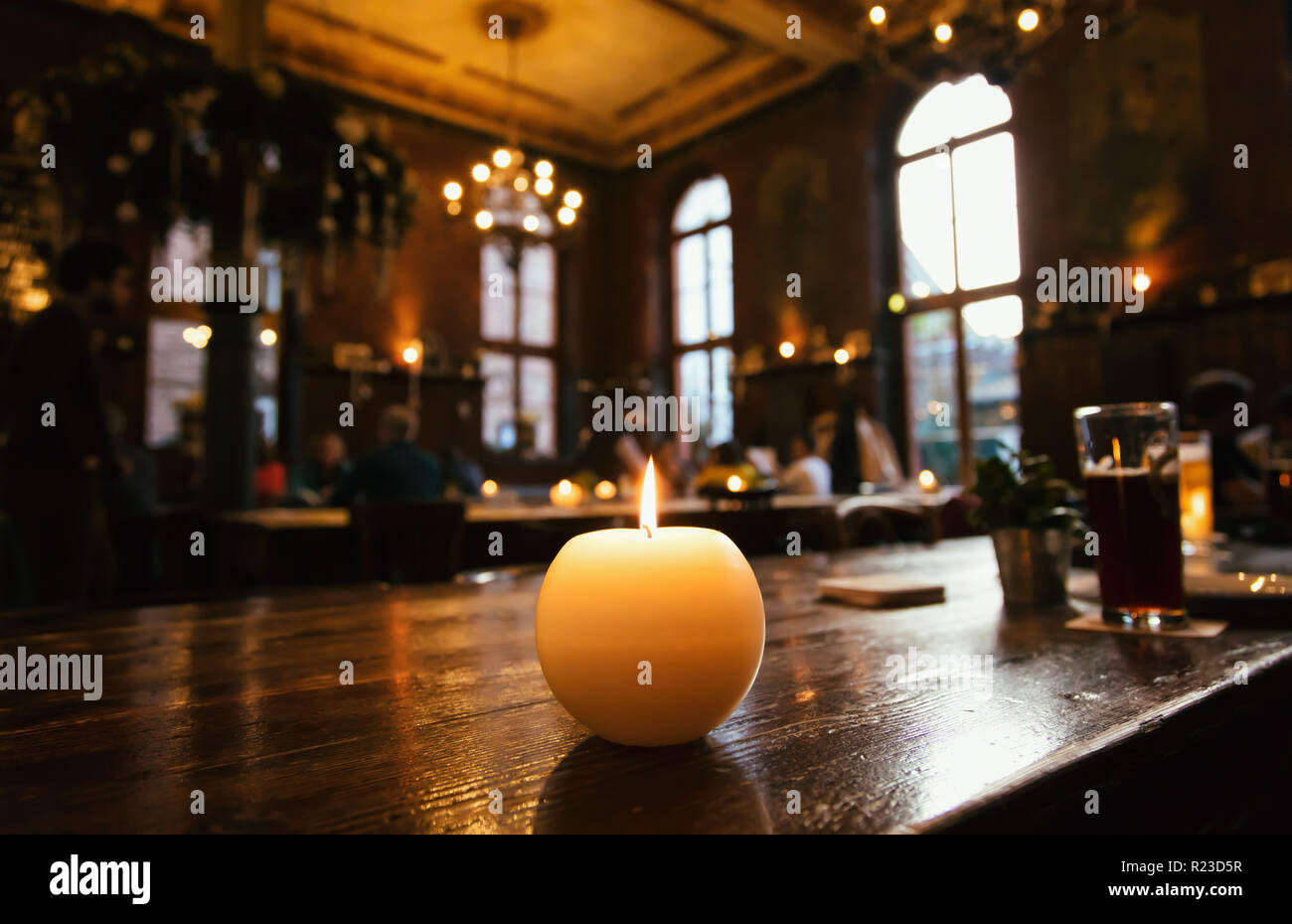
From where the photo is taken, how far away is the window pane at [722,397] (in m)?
10.3

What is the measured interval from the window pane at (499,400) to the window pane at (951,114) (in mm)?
5632

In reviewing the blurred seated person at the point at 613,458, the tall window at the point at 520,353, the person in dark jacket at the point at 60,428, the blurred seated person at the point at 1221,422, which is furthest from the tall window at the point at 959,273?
the person in dark jacket at the point at 60,428

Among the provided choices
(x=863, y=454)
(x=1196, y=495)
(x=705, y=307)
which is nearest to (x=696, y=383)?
(x=705, y=307)

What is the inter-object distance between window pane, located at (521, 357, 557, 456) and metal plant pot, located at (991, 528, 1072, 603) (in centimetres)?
960

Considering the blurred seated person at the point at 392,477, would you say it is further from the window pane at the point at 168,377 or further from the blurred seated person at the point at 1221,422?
the window pane at the point at 168,377

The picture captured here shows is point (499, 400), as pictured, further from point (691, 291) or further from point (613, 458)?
point (613, 458)

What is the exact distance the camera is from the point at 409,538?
2572 mm

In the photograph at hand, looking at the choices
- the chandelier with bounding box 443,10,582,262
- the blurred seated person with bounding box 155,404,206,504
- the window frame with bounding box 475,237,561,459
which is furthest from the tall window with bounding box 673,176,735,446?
the blurred seated person with bounding box 155,404,206,504

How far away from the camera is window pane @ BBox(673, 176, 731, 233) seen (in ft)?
34.1

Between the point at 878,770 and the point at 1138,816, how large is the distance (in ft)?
0.96

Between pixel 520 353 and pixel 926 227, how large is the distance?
5.44 metres

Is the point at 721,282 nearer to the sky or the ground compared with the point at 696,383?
nearer to the sky
